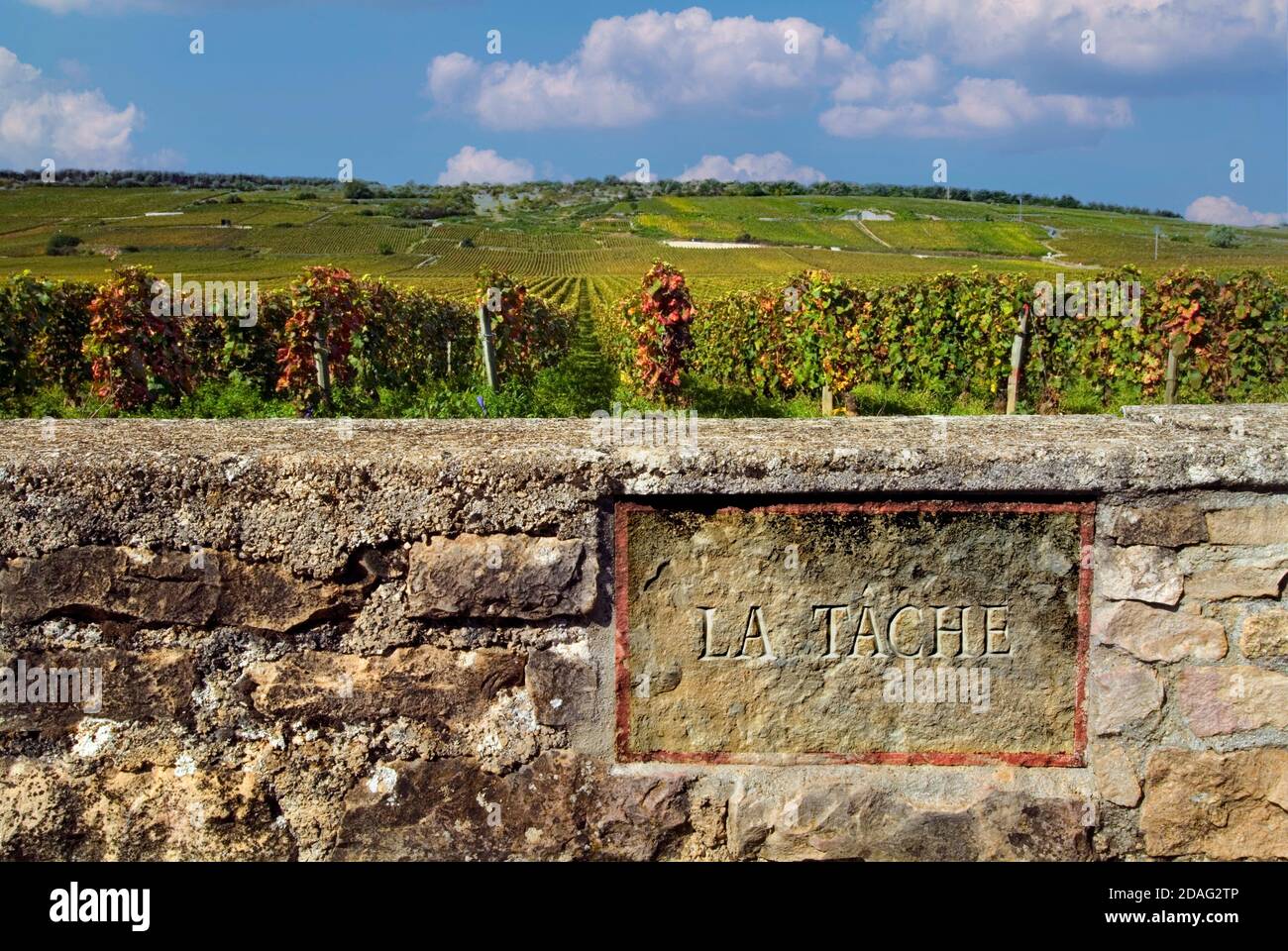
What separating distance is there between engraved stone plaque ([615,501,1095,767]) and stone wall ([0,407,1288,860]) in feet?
0.15

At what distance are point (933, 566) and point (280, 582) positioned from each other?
1438mm

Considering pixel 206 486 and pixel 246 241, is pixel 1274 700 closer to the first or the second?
pixel 206 486

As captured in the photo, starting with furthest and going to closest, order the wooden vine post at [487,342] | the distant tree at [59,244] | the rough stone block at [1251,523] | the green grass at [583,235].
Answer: the green grass at [583,235], the distant tree at [59,244], the wooden vine post at [487,342], the rough stone block at [1251,523]

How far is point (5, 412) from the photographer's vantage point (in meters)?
10.0

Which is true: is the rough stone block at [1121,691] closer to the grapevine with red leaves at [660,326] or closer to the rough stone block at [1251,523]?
the rough stone block at [1251,523]

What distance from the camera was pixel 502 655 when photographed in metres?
2.18

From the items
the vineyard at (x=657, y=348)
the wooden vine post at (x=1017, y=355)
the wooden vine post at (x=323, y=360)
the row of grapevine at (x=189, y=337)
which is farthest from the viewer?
the wooden vine post at (x=1017, y=355)

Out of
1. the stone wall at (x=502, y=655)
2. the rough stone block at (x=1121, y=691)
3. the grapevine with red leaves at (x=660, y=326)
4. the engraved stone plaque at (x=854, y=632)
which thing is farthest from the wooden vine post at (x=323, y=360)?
the rough stone block at (x=1121, y=691)

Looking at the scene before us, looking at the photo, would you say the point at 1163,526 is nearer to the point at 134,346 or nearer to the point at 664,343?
the point at 664,343

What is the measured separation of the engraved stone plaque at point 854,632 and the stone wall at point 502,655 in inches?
1.8

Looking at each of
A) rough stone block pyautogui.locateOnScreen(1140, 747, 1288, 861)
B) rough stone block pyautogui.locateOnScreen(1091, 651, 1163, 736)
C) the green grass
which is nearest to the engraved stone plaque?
rough stone block pyautogui.locateOnScreen(1091, 651, 1163, 736)

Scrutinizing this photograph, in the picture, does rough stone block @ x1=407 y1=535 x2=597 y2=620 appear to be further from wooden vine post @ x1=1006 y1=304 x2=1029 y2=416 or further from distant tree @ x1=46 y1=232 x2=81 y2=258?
distant tree @ x1=46 y1=232 x2=81 y2=258

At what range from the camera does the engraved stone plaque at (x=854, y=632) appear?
2133 mm

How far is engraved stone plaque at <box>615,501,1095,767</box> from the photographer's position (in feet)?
7.00
